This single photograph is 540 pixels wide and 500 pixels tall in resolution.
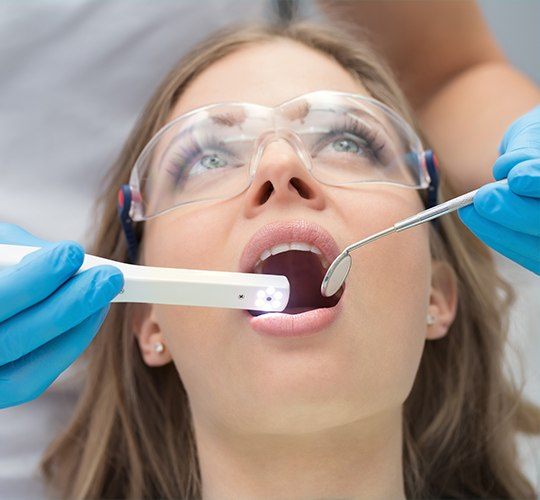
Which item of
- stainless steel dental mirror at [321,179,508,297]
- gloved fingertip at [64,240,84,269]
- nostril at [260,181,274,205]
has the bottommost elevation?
gloved fingertip at [64,240,84,269]

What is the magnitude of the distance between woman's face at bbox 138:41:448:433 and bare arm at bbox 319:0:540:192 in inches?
32.5

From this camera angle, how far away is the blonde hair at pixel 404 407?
186cm

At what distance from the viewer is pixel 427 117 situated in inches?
93.0

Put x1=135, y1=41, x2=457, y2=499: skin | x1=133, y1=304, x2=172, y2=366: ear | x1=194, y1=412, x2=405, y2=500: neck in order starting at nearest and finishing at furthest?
x1=135, y1=41, x2=457, y2=499: skin → x1=194, y1=412, x2=405, y2=500: neck → x1=133, y1=304, x2=172, y2=366: ear

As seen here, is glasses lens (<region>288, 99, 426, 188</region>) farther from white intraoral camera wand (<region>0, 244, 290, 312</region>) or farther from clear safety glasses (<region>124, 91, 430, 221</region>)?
white intraoral camera wand (<region>0, 244, 290, 312</region>)

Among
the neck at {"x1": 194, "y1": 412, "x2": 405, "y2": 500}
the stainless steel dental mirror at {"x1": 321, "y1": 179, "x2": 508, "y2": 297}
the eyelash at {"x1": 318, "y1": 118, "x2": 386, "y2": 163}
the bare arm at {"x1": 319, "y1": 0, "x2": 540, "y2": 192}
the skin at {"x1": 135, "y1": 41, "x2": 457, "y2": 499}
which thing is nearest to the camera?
the stainless steel dental mirror at {"x1": 321, "y1": 179, "x2": 508, "y2": 297}

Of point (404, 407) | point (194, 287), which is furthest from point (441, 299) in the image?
point (194, 287)

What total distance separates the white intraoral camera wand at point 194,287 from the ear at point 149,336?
0.35 meters

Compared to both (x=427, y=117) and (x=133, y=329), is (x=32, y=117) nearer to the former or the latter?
(x=133, y=329)

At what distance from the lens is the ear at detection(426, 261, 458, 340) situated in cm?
169

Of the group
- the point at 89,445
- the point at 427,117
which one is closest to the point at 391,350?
the point at 89,445

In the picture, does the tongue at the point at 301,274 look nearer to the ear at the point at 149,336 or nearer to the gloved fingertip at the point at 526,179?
the ear at the point at 149,336

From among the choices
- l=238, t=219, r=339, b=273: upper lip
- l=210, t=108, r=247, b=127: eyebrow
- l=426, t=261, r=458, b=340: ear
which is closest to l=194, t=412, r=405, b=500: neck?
l=426, t=261, r=458, b=340: ear

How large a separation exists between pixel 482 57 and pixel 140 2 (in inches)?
41.2
